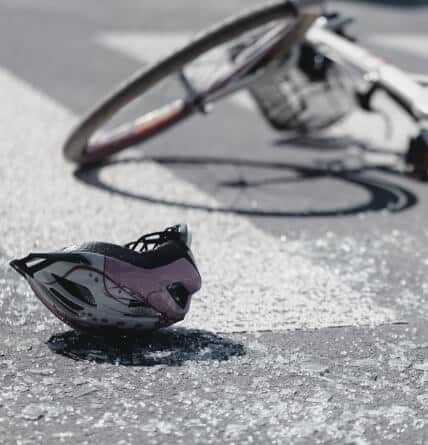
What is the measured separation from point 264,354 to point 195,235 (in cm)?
132

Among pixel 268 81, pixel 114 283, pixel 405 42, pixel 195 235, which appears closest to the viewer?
pixel 114 283

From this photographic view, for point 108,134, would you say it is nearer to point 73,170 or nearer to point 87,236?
point 73,170

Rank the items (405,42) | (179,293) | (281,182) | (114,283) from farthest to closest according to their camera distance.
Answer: (405,42) < (281,182) < (179,293) < (114,283)

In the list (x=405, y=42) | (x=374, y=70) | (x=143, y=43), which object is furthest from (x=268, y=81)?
(x=405, y=42)

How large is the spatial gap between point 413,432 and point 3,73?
6.13 metres

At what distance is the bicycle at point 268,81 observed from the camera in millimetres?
5395

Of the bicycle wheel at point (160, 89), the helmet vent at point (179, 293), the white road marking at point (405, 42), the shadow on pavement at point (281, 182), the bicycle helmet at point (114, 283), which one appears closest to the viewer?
the bicycle helmet at point (114, 283)

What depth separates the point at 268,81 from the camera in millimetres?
6070

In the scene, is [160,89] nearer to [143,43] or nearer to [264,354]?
[264,354]

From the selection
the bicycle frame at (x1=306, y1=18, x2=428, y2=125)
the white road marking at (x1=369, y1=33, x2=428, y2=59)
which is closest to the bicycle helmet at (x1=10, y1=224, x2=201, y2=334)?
the bicycle frame at (x1=306, y1=18, x2=428, y2=125)

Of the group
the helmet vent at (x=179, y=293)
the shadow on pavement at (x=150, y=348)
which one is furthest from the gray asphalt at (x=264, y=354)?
the helmet vent at (x=179, y=293)

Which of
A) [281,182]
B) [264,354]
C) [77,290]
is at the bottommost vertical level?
[264,354]

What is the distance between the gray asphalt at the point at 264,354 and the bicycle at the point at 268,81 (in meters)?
0.25

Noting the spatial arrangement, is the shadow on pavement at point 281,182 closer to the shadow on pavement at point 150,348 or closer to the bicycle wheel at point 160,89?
the bicycle wheel at point 160,89
